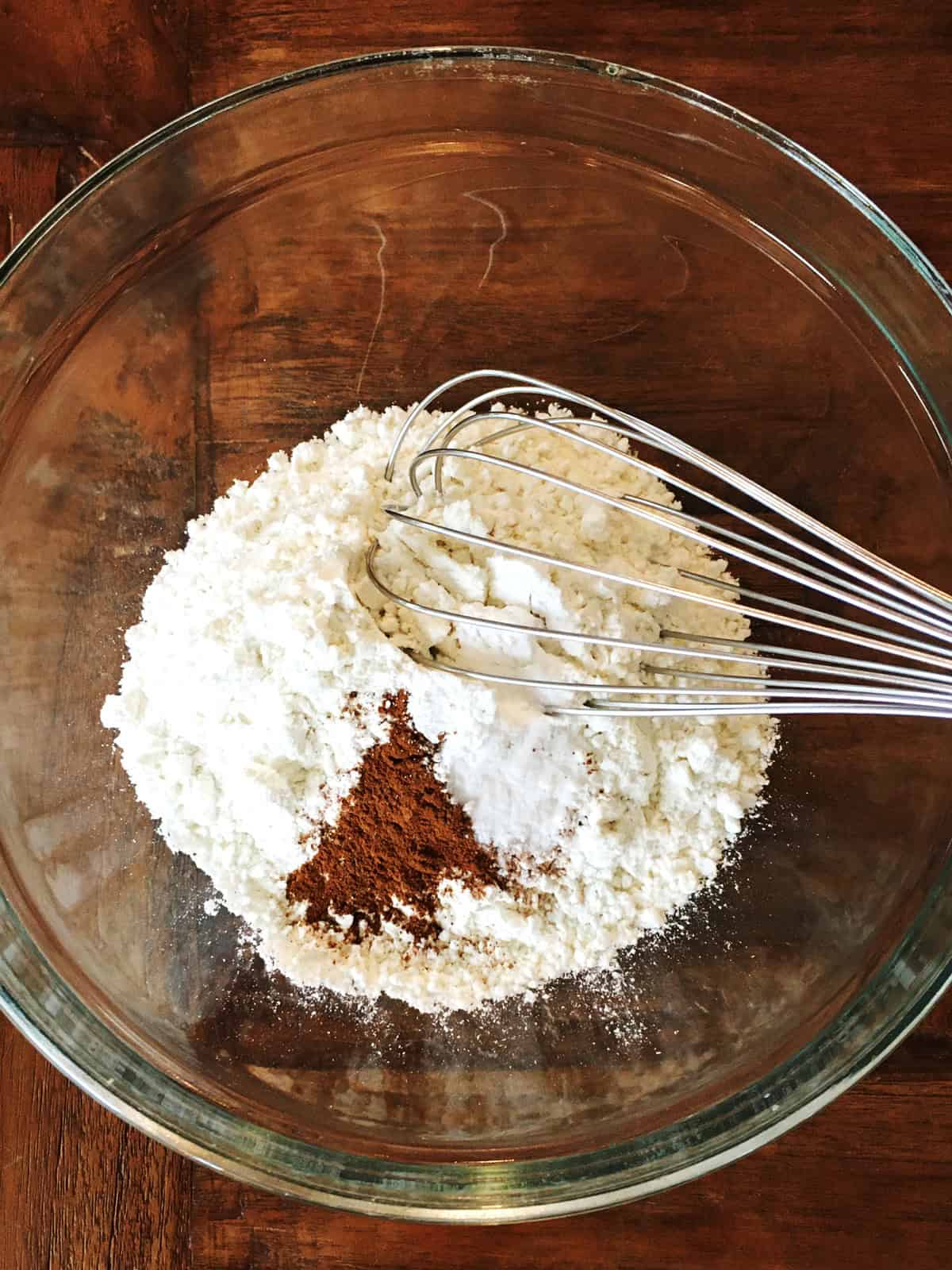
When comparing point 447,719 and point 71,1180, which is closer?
point 447,719

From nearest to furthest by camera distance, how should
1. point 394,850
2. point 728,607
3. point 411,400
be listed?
point 728,607 → point 394,850 → point 411,400

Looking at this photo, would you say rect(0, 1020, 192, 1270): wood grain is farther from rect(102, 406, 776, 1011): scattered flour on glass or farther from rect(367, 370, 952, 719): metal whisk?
rect(367, 370, 952, 719): metal whisk

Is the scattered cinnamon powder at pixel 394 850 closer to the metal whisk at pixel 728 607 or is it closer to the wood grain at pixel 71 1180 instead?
the metal whisk at pixel 728 607

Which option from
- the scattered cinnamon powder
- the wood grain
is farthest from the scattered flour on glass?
the wood grain

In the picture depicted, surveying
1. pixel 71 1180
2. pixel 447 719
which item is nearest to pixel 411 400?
pixel 447 719

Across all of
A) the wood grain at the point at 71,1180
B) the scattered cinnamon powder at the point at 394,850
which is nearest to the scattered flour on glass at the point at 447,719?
the scattered cinnamon powder at the point at 394,850

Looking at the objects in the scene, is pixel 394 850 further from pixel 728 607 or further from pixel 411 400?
pixel 411 400
